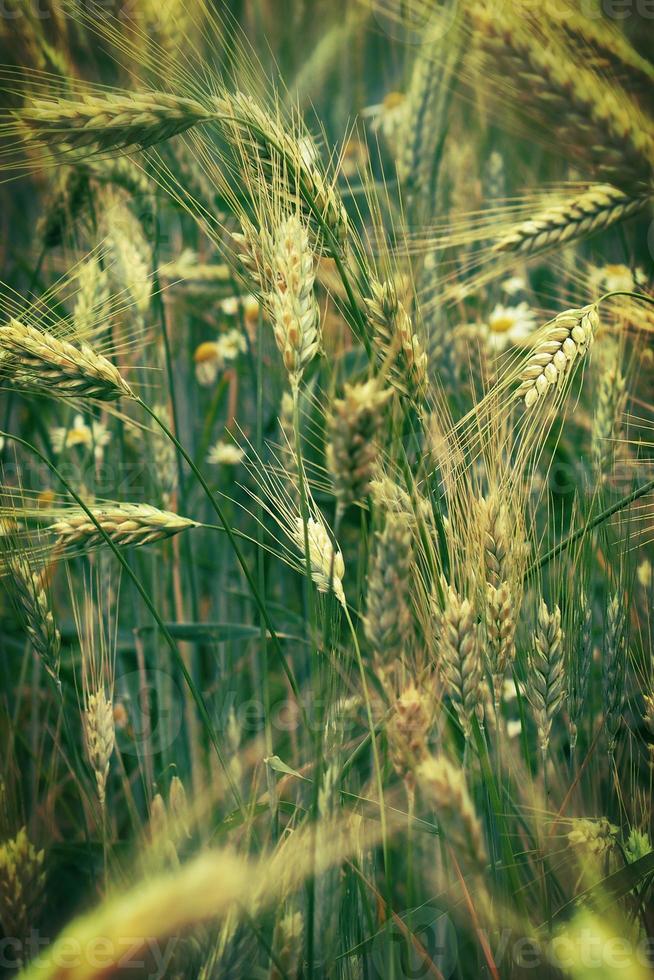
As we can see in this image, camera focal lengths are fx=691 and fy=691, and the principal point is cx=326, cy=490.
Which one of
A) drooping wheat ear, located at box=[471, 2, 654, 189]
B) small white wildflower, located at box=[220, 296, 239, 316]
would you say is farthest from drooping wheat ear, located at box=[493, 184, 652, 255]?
small white wildflower, located at box=[220, 296, 239, 316]

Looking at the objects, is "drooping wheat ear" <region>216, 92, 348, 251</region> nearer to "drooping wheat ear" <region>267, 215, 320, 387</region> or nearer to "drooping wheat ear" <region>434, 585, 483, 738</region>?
"drooping wheat ear" <region>267, 215, 320, 387</region>

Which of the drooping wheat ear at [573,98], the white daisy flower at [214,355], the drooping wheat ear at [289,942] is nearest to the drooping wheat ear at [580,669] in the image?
the drooping wheat ear at [289,942]

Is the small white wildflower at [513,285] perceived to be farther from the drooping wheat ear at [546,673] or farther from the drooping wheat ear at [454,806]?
the drooping wheat ear at [454,806]

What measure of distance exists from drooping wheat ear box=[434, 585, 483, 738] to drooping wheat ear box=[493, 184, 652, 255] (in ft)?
1.16

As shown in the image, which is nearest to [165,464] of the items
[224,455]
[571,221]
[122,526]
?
[224,455]

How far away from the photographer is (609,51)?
586mm

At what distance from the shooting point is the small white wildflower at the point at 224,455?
38.3 inches

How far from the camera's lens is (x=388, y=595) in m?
0.39

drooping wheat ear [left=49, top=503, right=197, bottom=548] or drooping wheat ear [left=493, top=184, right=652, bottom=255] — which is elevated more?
drooping wheat ear [left=493, top=184, right=652, bottom=255]

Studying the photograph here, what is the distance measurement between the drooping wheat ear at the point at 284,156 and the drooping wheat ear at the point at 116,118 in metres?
0.04

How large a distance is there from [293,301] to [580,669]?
14.6 inches

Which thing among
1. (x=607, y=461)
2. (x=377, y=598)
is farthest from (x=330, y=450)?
(x=607, y=461)

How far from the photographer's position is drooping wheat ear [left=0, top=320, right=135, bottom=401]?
0.53 metres

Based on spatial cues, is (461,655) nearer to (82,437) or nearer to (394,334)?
(394,334)
